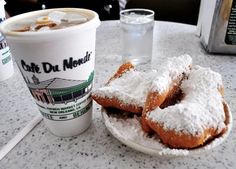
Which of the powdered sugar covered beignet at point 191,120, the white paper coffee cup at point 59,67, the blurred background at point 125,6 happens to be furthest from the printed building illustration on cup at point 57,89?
the blurred background at point 125,6

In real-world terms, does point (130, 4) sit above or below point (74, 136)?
below

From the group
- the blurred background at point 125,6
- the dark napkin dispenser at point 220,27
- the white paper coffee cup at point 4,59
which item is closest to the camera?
the white paper coffee cup at point 4,59

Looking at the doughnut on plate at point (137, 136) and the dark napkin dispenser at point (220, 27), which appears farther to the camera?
the dark napkin dispenser at point (220, 27)

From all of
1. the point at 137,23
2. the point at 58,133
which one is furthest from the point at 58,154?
the point at 137,23

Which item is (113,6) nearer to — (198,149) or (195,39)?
(195,39)

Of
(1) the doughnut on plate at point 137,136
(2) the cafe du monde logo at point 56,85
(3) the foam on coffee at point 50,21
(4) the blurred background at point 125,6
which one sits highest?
(3) the foam on coffee at point 50,21

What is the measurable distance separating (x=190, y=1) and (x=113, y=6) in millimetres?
489

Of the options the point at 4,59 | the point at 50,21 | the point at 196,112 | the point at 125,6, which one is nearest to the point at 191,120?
the point at 196,112

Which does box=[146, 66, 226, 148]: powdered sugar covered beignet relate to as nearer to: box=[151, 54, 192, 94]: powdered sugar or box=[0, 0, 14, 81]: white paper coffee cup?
box=[151, 54, 192, 94]: powdered sugar

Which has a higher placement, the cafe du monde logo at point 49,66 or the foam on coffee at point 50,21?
the foam on coffee at point 50,21

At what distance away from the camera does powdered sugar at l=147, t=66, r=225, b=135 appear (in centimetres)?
31

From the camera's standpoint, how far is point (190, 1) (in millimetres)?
→ 1574

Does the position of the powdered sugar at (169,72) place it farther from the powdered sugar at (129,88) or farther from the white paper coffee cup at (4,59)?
the white paper coffee cup at (4,59)

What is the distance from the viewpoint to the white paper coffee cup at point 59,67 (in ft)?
0.99
